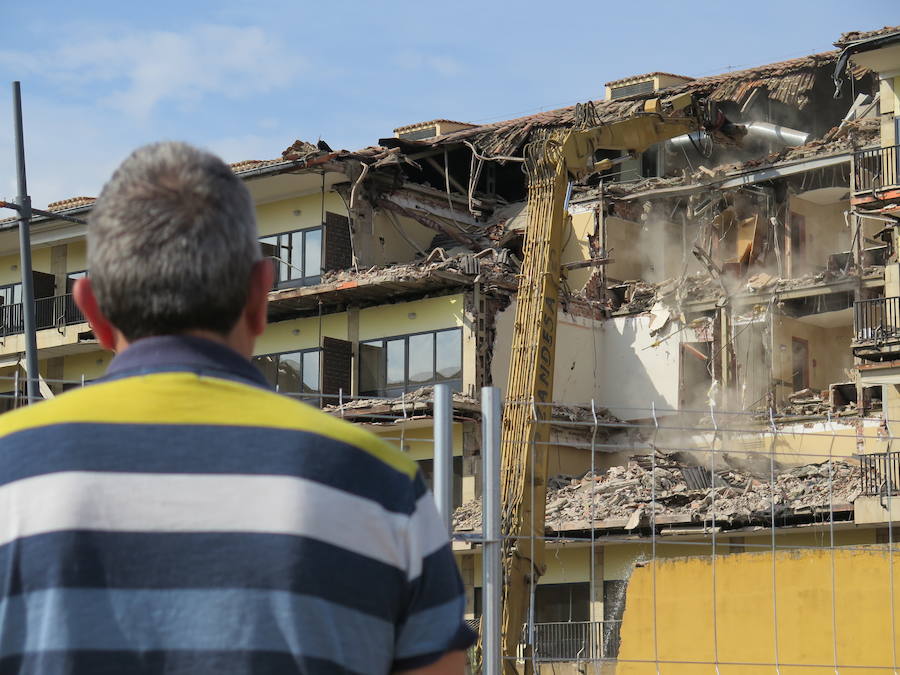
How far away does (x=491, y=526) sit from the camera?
6.59 metres

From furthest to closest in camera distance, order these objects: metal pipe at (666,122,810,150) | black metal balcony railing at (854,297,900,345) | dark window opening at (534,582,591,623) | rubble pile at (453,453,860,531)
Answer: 1. metal pipe at (666,122,810,150)
2. dark window opening at (534,582,591,623)
3. black metal balcony railing at (854,297,900,345)
4. rubble pile at (453,453,860,531)

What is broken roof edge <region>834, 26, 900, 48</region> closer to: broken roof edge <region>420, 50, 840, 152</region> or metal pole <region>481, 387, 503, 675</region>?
broken roof edge <region>420, 50, 840, 152</region>

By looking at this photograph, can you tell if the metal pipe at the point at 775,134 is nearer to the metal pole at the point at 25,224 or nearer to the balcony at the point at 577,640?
the balcony at the point at 577,640

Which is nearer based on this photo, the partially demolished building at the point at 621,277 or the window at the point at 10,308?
the partially demolished building at the point at 621,277

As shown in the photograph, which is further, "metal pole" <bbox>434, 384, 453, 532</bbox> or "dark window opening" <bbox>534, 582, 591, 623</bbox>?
"dark window opening" <bbox>534, 582, 591, 623</bbox>

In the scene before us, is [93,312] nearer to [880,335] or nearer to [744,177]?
[880,335]

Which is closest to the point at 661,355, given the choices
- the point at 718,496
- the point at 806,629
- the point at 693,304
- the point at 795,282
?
the point at 693,304

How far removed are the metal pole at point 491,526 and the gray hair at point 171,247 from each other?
3.92m

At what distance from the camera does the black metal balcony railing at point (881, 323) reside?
3362 cm

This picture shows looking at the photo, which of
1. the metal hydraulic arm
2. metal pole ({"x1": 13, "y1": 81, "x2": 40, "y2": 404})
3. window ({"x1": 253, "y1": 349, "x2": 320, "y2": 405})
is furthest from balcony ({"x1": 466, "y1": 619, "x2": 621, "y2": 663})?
metal pole ({"x1": 13, "y1": 81, "x2": 40, "y2": 404})

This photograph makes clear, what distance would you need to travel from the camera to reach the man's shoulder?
97.3 inches

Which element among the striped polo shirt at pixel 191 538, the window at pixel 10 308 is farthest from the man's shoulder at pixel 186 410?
the window at pixel 10 308

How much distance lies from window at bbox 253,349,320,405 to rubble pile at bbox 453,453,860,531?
6635 mm

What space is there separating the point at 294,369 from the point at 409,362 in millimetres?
3641
